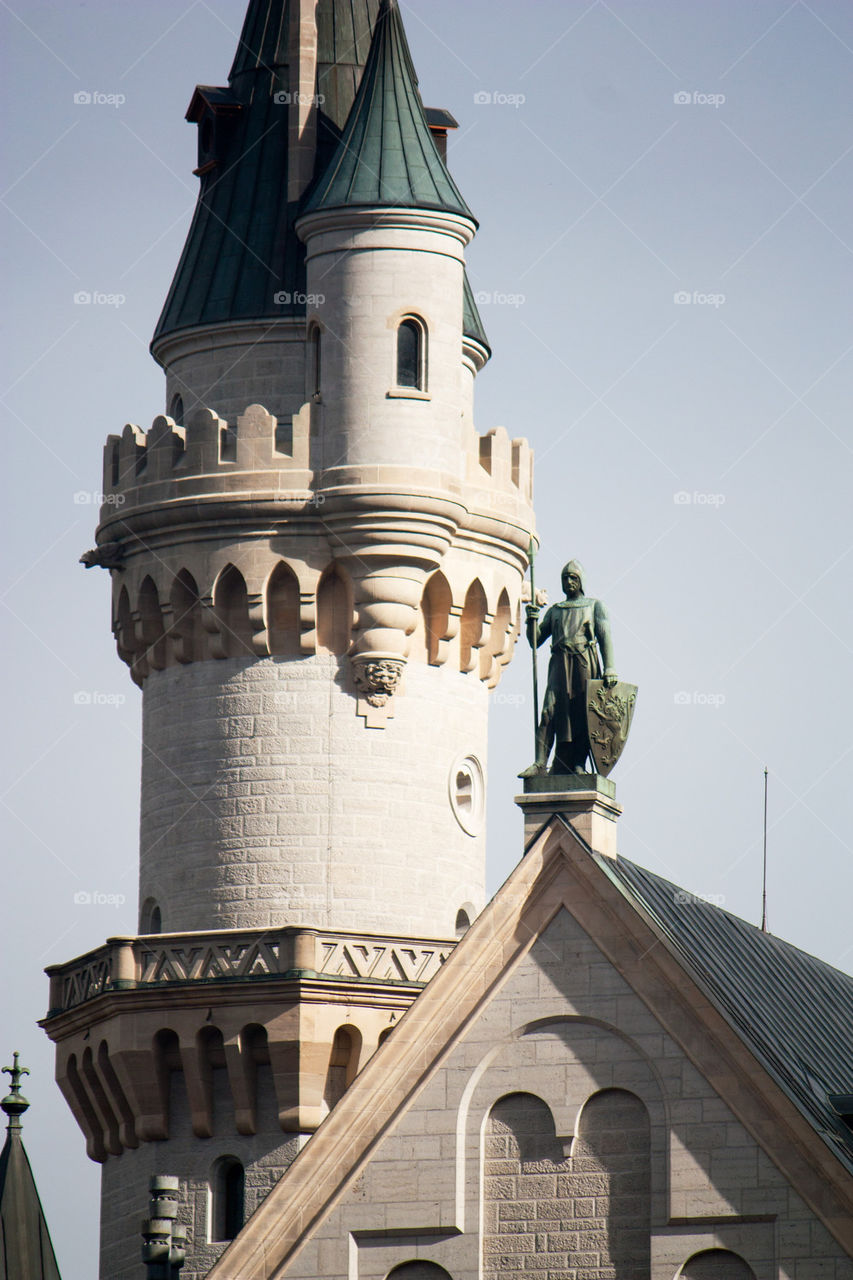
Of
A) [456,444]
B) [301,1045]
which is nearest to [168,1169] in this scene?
[301,1045]

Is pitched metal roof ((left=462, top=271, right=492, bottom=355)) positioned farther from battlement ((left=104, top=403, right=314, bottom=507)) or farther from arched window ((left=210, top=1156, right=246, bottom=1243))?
arched window ((left=210, top=1156, right=246, bottom=1243))

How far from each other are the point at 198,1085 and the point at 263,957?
94.1 inches

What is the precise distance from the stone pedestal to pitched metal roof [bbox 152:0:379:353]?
16.5m

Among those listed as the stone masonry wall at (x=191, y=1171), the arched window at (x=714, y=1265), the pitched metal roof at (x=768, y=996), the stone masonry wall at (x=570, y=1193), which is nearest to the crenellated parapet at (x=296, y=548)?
the stone masonry wall at (x=191, y=1171)

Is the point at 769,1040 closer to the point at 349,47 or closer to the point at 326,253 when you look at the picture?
the point at 326,253

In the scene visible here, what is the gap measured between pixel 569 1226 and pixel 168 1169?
1638 cm

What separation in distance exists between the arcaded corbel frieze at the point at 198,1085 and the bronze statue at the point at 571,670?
12245 mm

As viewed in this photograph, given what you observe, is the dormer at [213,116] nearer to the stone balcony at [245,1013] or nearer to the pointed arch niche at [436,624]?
the pointed arch niche at [436,624]

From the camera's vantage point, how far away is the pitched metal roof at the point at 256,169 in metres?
66.9

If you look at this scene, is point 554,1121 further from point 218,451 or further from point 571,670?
point 218,451

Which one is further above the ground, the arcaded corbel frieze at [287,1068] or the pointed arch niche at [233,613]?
the pointed arch niche at [233,613]

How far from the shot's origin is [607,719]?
52875 mm

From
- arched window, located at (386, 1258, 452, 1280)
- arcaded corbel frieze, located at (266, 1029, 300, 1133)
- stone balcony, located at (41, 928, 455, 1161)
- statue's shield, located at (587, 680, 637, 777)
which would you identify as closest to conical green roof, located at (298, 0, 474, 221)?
stone balcony, located at (41, 928, 455, 1161)

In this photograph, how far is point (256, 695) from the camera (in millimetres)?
65062
